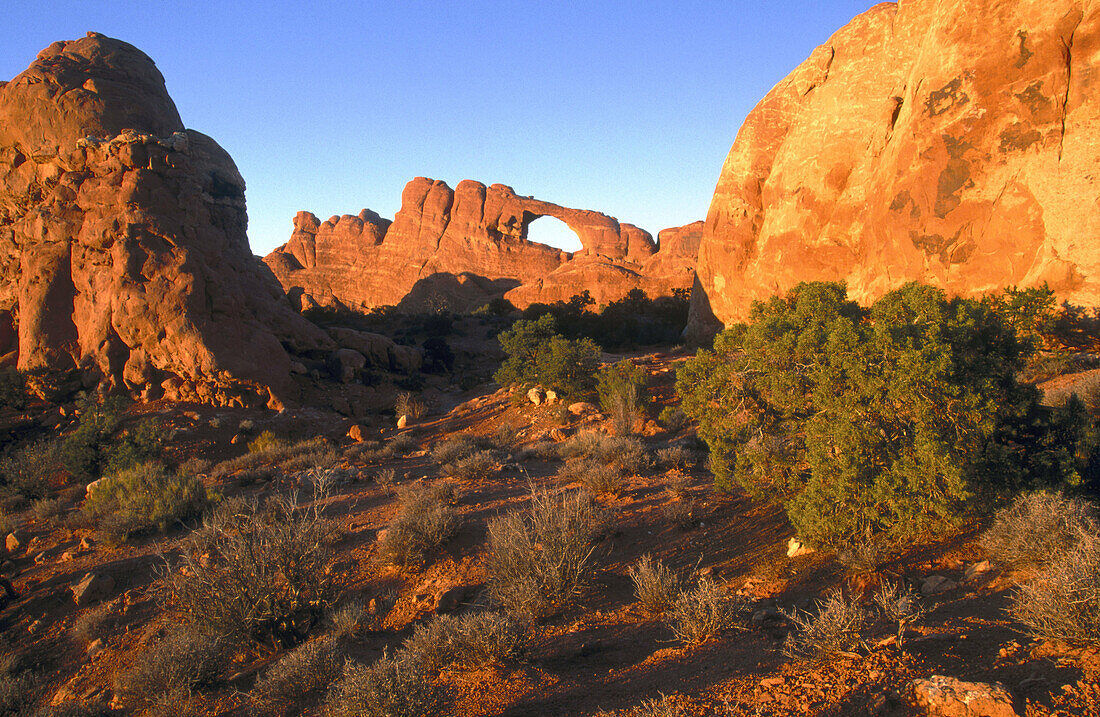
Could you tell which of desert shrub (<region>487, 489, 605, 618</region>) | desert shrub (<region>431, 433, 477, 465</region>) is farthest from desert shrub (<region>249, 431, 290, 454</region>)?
desert shrub (<region>487, 489, 605, 618</region>)

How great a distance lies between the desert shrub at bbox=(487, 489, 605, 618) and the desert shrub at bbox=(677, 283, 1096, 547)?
196 centimetres

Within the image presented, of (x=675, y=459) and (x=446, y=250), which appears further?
(x=446, y=250)

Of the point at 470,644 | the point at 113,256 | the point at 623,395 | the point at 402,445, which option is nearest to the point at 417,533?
the point at 470,644

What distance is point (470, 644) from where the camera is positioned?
3.96 metres

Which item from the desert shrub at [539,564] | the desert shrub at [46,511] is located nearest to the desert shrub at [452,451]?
the desert shrub at [539,564]

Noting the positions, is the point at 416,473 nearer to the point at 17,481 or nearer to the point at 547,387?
the point at 547,387

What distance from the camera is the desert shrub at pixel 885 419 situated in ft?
16.1

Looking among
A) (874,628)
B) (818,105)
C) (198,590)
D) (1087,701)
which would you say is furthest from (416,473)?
(818,105)

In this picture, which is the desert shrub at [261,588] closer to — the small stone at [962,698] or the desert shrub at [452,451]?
the small stone at [962,698]

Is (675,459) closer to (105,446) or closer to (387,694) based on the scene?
(387,694)

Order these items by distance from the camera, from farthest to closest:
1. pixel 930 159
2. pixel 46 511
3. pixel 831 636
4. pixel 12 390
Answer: pixel 12 390 → pixel 930 159 → pixel 46 511 → pixel 831 636

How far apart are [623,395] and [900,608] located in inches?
375

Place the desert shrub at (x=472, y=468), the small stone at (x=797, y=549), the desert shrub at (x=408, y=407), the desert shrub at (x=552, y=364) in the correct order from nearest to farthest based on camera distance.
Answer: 1. the small stone at (x=797, y=549)
2. the desert shrub at (x=472, y=468)
3. the desert shrub at (x=552, y=364)
4. the desert shrub at (x=408, y=407)

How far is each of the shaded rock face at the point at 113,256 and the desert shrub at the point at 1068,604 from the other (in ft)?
55.5
